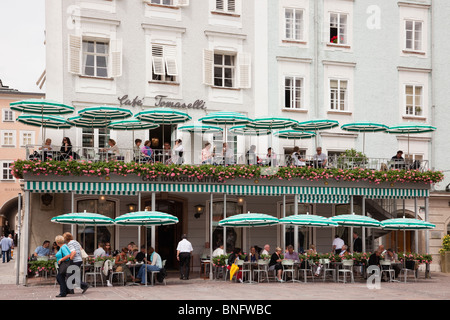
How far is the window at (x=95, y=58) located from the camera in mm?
28562

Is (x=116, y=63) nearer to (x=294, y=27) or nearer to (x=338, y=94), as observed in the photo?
(x=294, y=27)

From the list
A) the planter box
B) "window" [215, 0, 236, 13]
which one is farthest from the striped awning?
"window" [215, 0, 236, 13]

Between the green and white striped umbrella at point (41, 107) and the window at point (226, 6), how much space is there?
8869 mm

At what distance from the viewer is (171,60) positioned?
29.5 metres

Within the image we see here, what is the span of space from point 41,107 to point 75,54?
3.78 m

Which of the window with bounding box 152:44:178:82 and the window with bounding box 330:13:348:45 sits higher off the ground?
the window with bounding box 330:13:348:45

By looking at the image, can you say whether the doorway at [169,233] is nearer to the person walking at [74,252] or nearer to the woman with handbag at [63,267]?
the person walking at [74,252]

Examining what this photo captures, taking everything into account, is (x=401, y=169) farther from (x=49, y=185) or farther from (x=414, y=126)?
(x=49, y=185)

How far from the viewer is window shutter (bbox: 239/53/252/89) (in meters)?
30.6

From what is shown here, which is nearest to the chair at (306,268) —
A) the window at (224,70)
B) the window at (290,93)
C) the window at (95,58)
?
the window at (290,93)

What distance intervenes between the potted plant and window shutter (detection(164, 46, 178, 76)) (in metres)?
14.4

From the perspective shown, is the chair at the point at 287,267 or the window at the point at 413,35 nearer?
the chair at the point at 287,267

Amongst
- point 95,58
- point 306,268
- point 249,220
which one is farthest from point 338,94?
point 95,58

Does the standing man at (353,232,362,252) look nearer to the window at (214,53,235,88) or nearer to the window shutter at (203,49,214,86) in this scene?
the window at (214,53,235,88)
